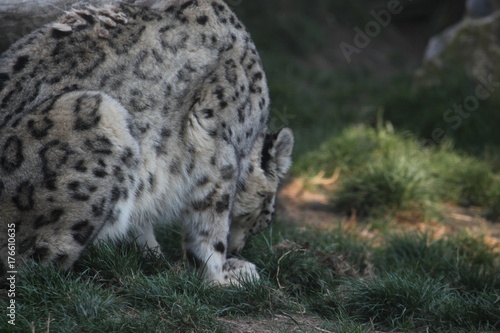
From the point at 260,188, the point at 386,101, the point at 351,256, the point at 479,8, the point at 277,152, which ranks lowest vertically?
the point at 351,256

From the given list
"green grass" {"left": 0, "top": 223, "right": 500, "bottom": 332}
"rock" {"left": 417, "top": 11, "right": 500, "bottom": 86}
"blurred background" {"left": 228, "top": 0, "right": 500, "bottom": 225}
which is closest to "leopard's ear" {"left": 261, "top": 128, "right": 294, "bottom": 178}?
"green grass" {"left": 0, "top": 223, "right": 500, "bottom": 332}

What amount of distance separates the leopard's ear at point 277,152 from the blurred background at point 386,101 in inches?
68.2

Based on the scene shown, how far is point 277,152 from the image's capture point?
17.1 feet

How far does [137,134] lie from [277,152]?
124 cm

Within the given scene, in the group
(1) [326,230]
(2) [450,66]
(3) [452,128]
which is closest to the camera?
(1) [326,230]

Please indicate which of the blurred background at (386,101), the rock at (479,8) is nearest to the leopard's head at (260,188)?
the blurred background at (386,101)

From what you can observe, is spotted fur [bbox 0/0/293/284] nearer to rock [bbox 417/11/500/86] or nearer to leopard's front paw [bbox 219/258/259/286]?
leopard's front paw [bbox 219/258/259/286]

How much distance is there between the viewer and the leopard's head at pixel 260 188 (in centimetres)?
507

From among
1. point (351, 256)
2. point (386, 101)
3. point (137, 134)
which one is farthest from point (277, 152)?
point (386, 101)

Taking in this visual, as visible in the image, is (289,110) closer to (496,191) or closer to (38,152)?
(496,191)

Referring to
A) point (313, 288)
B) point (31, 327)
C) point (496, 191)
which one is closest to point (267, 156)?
point (313, 288)

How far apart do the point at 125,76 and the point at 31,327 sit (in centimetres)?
161

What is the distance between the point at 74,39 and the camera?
14.4ft

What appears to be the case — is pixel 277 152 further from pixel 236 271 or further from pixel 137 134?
pixel 137 134
